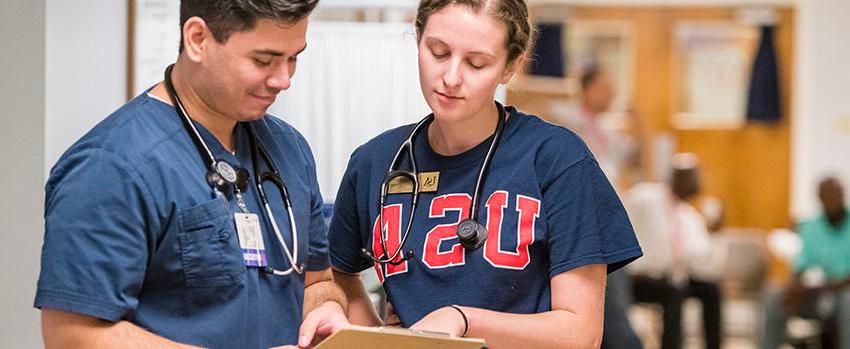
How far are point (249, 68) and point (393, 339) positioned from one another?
442 mm

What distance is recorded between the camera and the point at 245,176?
1745mm

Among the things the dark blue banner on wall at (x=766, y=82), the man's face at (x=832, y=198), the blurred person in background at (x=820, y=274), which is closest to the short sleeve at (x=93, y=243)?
the blurred person in background at (x=820, y=274)

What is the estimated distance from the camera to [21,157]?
2.76 metres

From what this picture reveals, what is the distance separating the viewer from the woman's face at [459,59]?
5.80 feet

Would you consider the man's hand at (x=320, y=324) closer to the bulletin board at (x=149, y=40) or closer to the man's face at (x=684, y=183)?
the bulletin board at (x=149, y=40)

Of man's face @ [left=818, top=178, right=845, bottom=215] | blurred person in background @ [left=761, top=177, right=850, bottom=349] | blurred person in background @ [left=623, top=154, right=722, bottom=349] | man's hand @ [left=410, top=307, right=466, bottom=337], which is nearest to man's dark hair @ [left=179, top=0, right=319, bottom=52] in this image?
man's hand @ [left=410, top=307, right=466, bottom=337]

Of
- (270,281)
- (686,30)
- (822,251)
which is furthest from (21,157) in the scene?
(686,30)

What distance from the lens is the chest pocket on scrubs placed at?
161cm

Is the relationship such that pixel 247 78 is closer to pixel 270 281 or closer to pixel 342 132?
pixel 270 281

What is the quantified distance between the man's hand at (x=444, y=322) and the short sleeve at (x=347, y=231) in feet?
1.04

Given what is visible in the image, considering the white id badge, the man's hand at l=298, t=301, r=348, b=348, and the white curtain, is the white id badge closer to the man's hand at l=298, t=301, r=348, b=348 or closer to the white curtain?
the man's hand at l=298, t=301, r=348, b=348

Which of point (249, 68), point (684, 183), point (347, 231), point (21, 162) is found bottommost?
point (684, 183)

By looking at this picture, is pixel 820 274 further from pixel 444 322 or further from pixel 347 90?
pixel 444 322

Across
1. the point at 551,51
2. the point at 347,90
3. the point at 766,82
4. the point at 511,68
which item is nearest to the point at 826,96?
the point at 766,82
